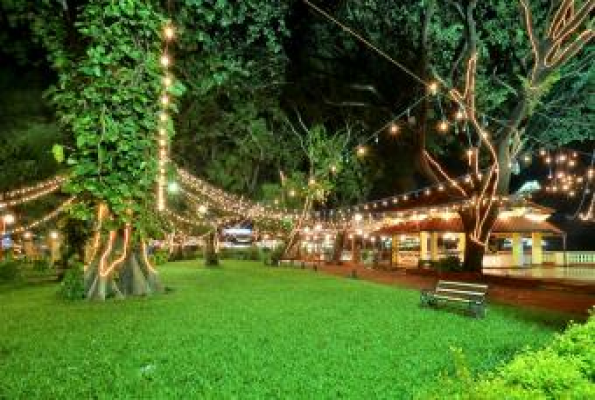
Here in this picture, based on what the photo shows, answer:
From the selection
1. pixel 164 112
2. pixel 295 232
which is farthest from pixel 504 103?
pixel 164 112

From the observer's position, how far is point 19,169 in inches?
1141

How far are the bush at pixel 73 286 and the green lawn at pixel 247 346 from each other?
39.9 inches

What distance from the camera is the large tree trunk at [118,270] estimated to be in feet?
56.7

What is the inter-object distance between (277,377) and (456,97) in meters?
15.0

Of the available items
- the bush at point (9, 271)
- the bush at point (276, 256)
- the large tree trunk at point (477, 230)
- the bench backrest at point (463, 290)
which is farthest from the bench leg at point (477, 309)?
the bush at point (276, 256)

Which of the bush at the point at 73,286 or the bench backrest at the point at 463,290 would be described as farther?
the bush at the point at 73,286

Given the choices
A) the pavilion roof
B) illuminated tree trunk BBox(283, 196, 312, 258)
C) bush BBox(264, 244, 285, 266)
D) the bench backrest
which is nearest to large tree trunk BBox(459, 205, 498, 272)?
the pavilion roof

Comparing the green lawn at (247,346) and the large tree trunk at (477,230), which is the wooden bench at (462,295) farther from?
the large tree trunk at (477,230)

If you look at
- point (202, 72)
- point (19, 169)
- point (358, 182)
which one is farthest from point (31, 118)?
point (358, 182)

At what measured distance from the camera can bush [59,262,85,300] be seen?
1747cm

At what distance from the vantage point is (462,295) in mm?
13328

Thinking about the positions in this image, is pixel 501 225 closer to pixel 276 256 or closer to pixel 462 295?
pixel 276 256

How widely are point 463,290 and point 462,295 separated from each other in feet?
0.74

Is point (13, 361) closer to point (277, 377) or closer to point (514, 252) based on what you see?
point (277, 377)
